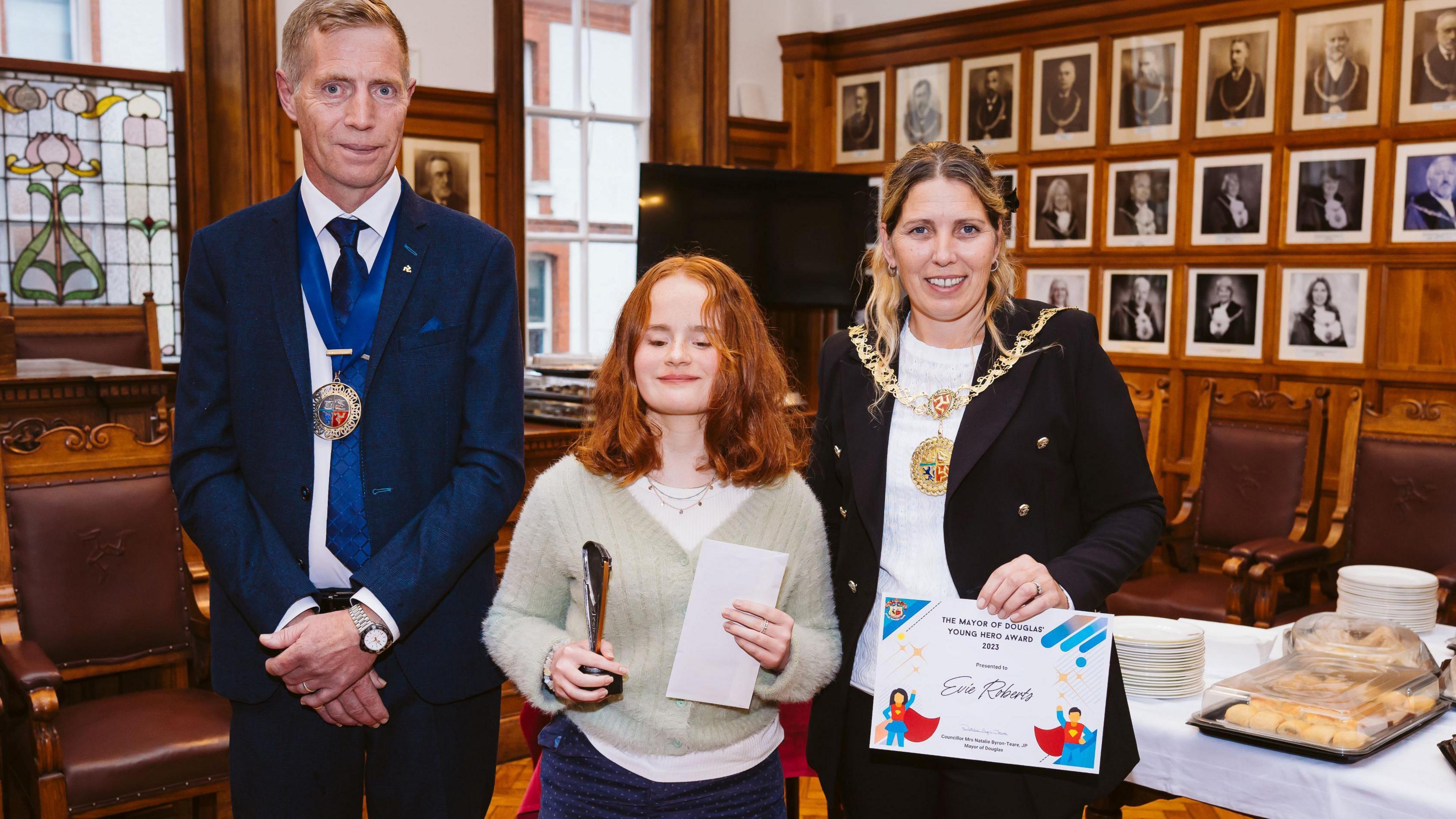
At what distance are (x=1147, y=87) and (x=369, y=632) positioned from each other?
5.45 m

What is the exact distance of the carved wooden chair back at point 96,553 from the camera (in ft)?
10.3

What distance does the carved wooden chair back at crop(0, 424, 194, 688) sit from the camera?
10.3 feet

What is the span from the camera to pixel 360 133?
1635 millimetres

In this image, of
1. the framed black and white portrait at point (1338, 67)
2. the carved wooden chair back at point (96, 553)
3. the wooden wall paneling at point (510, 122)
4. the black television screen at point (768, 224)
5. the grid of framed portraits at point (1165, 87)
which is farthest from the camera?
the wooden wall paneling at point (510, 122)

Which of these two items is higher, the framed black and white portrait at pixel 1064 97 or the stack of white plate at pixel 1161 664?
the framed black and white portrait at pixel 1064 97

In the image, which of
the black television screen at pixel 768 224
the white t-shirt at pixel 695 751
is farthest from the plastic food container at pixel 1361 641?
the black television screen at pixel 768 224

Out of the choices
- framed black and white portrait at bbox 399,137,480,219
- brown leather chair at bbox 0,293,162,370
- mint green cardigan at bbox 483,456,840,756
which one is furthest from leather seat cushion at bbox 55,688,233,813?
framed black and white portrait at bbox 399,137,480,219

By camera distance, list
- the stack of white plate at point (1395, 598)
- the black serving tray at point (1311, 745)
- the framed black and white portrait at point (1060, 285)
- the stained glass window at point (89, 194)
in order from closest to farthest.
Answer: the black serving tray at point (1311, 745) → the stack of white plate at point (1395, 598) → the stained glass window at point (89, 194) → the framed black and white portrait at point (1060, 285)

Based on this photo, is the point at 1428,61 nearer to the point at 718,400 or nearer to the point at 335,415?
the point at 718,400

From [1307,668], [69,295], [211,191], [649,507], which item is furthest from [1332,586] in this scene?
[69,295]

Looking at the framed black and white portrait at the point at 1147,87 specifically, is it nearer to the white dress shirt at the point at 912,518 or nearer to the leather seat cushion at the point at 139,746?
the white dress shirt at the point at 912,518

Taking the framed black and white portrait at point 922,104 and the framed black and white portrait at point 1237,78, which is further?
the framed black and white portrait at point 922,104

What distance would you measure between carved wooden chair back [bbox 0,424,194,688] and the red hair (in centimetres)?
210
